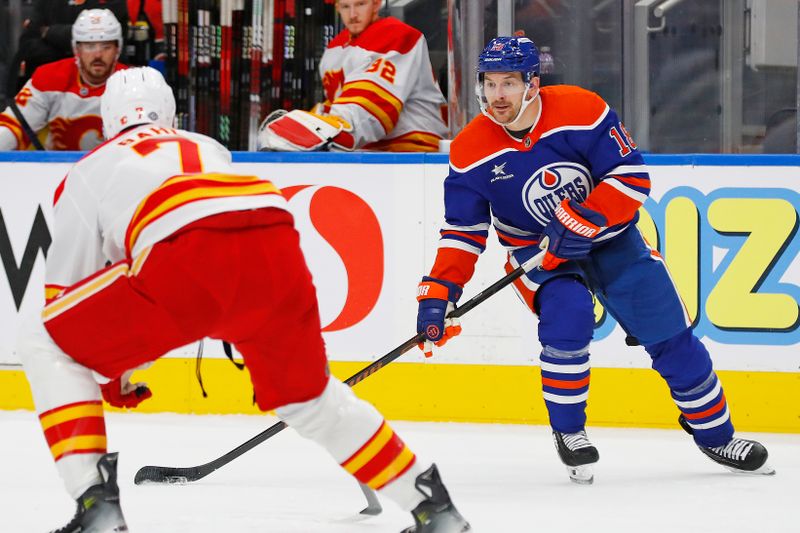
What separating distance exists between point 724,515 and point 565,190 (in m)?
0.89

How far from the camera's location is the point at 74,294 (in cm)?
219

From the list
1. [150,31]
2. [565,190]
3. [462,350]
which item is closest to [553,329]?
[565,190]

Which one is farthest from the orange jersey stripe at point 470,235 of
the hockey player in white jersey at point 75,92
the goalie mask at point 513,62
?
the hockey player in white jersey at point 75,92

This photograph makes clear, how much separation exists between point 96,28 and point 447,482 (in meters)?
2.39

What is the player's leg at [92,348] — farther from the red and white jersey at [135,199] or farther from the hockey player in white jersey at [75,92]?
the hockey player in white jersey at [75,92]

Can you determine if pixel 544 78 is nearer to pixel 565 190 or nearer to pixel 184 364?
pixel 565 190

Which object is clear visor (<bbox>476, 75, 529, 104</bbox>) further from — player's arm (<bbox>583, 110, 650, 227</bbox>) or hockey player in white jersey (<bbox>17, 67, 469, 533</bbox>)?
hockey player in white jersey (<bbox>17, 67, 469, 533</bbox>)

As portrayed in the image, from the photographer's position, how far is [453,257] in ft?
10.6

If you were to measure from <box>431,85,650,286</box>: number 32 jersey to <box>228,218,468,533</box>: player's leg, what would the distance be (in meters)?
0.99

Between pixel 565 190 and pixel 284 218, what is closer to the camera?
pixel 284 218

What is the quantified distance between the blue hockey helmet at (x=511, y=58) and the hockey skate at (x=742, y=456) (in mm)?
1066

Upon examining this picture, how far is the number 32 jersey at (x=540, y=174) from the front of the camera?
3145 millimetres

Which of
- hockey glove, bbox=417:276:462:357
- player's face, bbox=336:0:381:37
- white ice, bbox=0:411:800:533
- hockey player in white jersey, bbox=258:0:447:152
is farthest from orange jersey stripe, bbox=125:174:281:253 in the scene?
player's face, bbox=336:0:381:37

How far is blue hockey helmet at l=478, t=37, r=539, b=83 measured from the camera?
312cm
